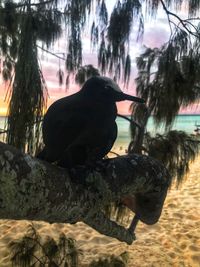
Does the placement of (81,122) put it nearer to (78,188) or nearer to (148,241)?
(78,188)

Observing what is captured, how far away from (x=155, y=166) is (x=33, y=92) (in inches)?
16.7

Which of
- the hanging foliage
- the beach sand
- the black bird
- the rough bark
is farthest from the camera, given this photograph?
the beach sand

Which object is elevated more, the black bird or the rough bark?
the black bird

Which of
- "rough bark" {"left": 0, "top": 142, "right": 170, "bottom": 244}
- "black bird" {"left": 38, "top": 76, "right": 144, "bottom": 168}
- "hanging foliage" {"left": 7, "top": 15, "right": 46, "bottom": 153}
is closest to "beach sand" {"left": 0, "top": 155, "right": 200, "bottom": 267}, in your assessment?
"hanging foliage" {"left": 7, "top": 15, "right": 46, "bottom": 153}

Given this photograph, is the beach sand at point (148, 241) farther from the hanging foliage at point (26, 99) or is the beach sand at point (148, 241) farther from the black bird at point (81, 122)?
the black bird at point (81, 122)

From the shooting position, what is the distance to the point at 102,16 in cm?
137

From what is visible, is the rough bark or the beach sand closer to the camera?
the rough bark

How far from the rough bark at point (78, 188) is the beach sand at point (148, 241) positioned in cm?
157

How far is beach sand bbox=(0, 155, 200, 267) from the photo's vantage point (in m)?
2.48

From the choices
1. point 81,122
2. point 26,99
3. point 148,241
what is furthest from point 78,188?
point 148,241

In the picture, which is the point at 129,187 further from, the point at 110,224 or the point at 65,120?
the point at 65,120

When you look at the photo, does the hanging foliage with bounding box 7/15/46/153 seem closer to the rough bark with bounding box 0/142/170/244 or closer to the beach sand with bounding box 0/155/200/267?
the rough bark with bounding box 0/142/170/244

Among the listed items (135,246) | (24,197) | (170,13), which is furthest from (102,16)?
(135,246)

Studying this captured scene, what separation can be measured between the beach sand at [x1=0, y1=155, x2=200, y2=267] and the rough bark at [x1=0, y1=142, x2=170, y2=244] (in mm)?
1565
